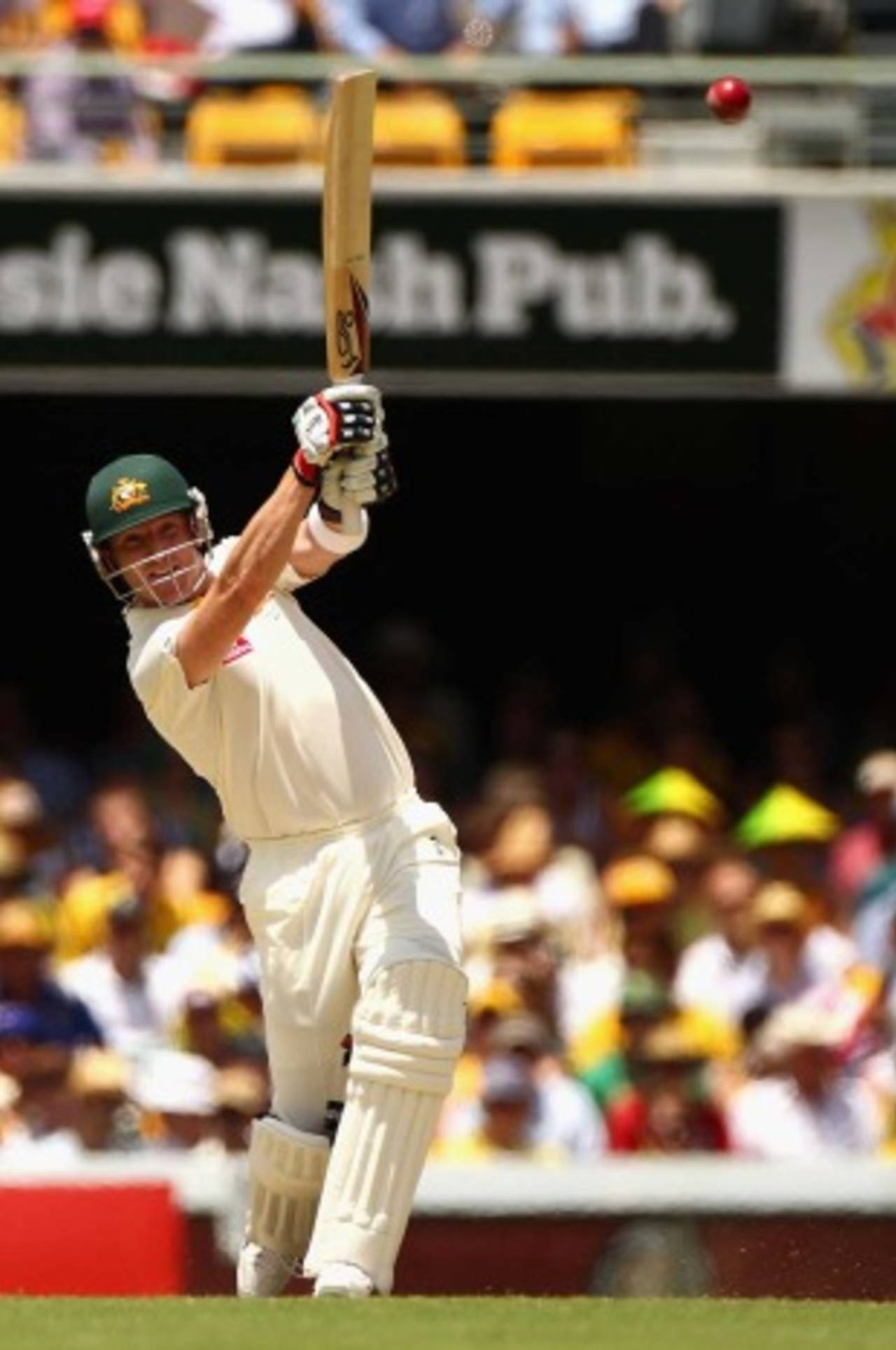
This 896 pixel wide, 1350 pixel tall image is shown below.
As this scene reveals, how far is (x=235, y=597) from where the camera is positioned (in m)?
6.98

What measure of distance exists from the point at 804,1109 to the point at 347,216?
2961 millimetres

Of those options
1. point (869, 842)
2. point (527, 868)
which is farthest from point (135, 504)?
point (869, 842)

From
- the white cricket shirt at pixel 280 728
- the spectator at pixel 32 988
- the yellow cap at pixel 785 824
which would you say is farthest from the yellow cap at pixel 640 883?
the white cricket shirt at pixel 280 728

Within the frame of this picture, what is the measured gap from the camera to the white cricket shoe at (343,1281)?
7.05m

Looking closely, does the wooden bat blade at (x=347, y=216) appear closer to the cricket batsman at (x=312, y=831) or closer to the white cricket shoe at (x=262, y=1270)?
the cricket batsman at (x=312, y=831)

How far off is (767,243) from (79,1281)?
6023mm

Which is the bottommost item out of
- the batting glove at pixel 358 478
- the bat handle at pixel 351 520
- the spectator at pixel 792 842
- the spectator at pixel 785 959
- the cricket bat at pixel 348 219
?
the spectator at pixel 792 842

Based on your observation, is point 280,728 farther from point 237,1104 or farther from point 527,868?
point 527,868

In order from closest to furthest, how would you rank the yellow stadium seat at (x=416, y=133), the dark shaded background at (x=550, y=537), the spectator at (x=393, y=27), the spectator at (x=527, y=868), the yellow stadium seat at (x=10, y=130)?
the spectator at (x=527, y=868), the yellow stadium seat at (x=10, y=130), the yellow stadium seat at (x=416, y=133), the spectator at (x=393, y=27), the dark shaded background at (x=550, y=537)

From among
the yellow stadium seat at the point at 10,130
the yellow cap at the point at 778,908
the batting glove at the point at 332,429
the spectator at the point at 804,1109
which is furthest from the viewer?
the yellow stadium seat at the point at 10,130

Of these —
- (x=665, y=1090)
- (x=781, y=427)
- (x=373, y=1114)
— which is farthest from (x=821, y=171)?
(x=373, y=1114)

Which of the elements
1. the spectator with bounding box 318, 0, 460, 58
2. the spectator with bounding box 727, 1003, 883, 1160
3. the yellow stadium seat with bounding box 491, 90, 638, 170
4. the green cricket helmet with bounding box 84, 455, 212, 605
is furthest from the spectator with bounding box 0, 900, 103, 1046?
the spectator with bounding box 318, 0, 460, 58

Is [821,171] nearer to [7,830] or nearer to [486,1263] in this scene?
[7,830]

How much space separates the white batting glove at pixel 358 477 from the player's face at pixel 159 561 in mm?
336
